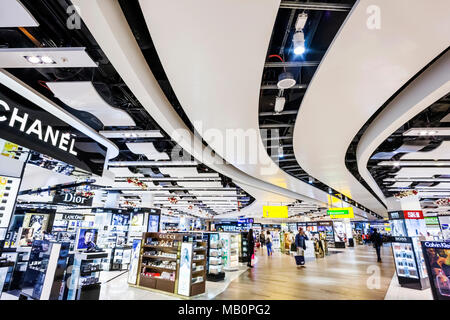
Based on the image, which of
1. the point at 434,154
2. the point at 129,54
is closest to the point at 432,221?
the point at 434,154

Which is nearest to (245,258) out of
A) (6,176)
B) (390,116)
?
(390,116)

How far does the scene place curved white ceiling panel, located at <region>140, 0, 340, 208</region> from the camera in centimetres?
214

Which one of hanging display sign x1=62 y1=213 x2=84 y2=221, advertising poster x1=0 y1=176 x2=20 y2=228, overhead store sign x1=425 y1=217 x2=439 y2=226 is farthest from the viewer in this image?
overhead store sign x1=425 y1=217 x2=439 y2=226

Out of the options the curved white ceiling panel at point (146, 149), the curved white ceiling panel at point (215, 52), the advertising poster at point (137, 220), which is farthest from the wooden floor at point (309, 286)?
the advertising poster at point (137, 220)

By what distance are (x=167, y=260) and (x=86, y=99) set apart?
15.5 ft

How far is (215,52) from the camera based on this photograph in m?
2.68

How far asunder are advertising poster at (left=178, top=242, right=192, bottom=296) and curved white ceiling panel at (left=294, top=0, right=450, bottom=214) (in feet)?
Result: 13.6

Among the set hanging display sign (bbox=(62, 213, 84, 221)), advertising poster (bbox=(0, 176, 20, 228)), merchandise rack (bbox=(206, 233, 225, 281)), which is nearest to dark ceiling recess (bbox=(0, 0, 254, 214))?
advertising poster (bbox=(0, 176, 20, 228))

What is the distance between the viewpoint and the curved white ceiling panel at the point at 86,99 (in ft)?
11.6

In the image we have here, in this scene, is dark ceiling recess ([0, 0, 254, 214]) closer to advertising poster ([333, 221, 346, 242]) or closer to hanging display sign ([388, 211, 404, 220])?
hanging display sign ([388, 211, 404, 220])

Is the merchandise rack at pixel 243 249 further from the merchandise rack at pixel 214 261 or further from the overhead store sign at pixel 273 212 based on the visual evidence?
the merchandise rack at pixel 214 261

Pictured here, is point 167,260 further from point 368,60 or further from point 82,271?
point 368,60

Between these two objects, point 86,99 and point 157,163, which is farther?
point 157,163

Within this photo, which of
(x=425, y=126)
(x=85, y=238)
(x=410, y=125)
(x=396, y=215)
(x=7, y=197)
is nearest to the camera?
(x=7, y=197)
